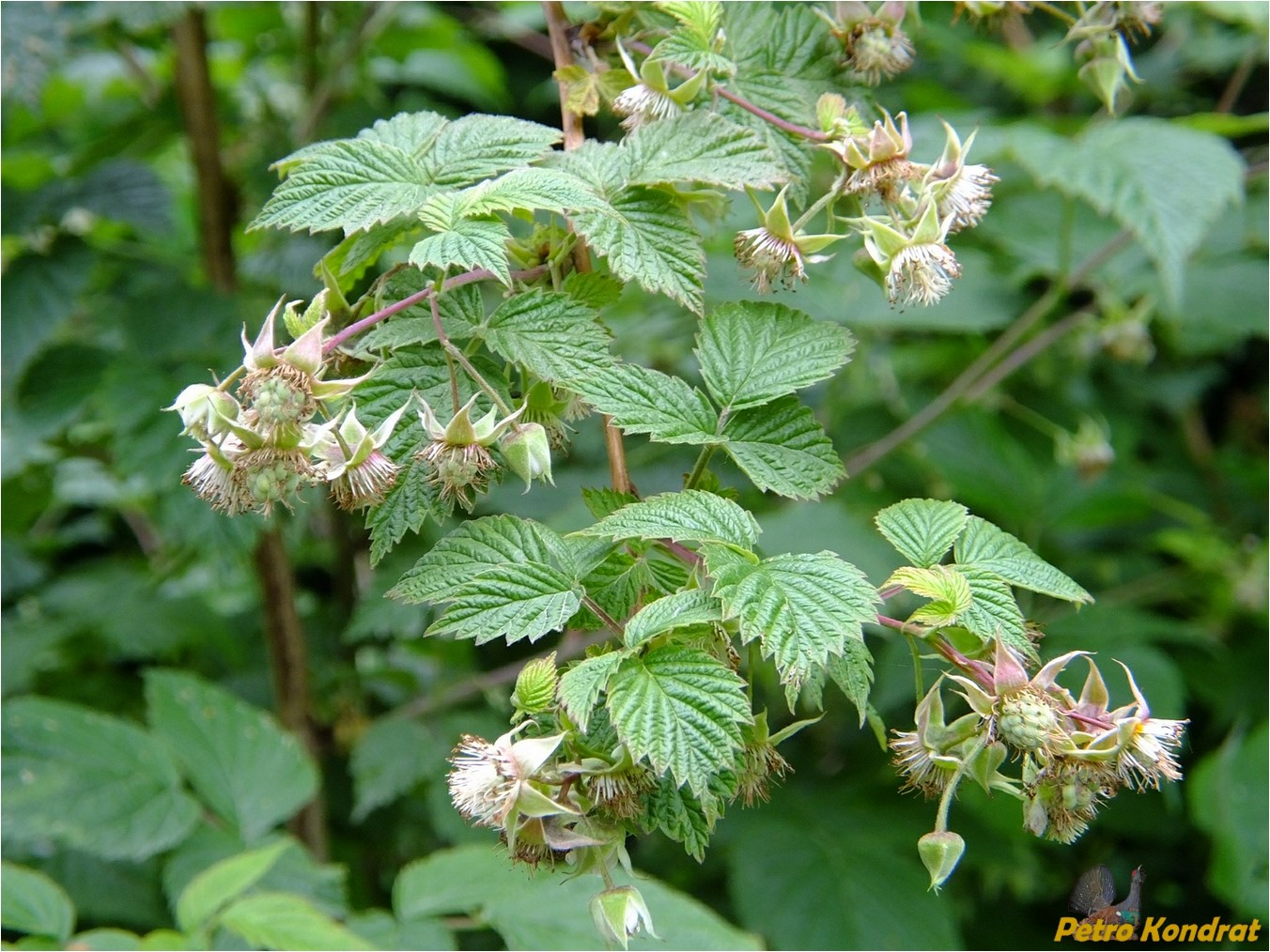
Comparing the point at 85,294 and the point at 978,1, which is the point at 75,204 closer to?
the point at 85,294

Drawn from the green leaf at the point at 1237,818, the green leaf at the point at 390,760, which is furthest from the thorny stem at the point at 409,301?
the green leaf at the point at 1237,818

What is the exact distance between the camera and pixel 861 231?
31.6 inches

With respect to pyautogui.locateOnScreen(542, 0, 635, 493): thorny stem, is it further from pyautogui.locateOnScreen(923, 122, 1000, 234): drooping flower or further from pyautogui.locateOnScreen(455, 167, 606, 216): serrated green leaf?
pyautogui.locateOnScreen(923, 122, 1000, 234): drooping flower

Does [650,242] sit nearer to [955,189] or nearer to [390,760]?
[955,189]

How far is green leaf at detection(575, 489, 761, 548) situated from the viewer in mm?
681

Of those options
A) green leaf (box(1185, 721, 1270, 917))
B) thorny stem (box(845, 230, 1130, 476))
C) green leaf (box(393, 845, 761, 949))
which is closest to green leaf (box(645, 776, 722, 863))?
green leaf (box(393, 845, 761, 949))

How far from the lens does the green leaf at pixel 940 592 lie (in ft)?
2.27

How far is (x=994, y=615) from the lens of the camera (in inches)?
27.7

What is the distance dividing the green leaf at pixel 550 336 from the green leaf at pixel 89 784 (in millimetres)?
908

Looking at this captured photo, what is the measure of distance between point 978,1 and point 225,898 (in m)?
1.11

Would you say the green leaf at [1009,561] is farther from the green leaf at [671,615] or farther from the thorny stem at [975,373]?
the thorny stem at [975,373]

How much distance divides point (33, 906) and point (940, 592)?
1.00 m

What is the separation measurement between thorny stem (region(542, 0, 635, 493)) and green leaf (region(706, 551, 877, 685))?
14cm

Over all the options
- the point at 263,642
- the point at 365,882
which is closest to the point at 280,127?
the point at 263,642
